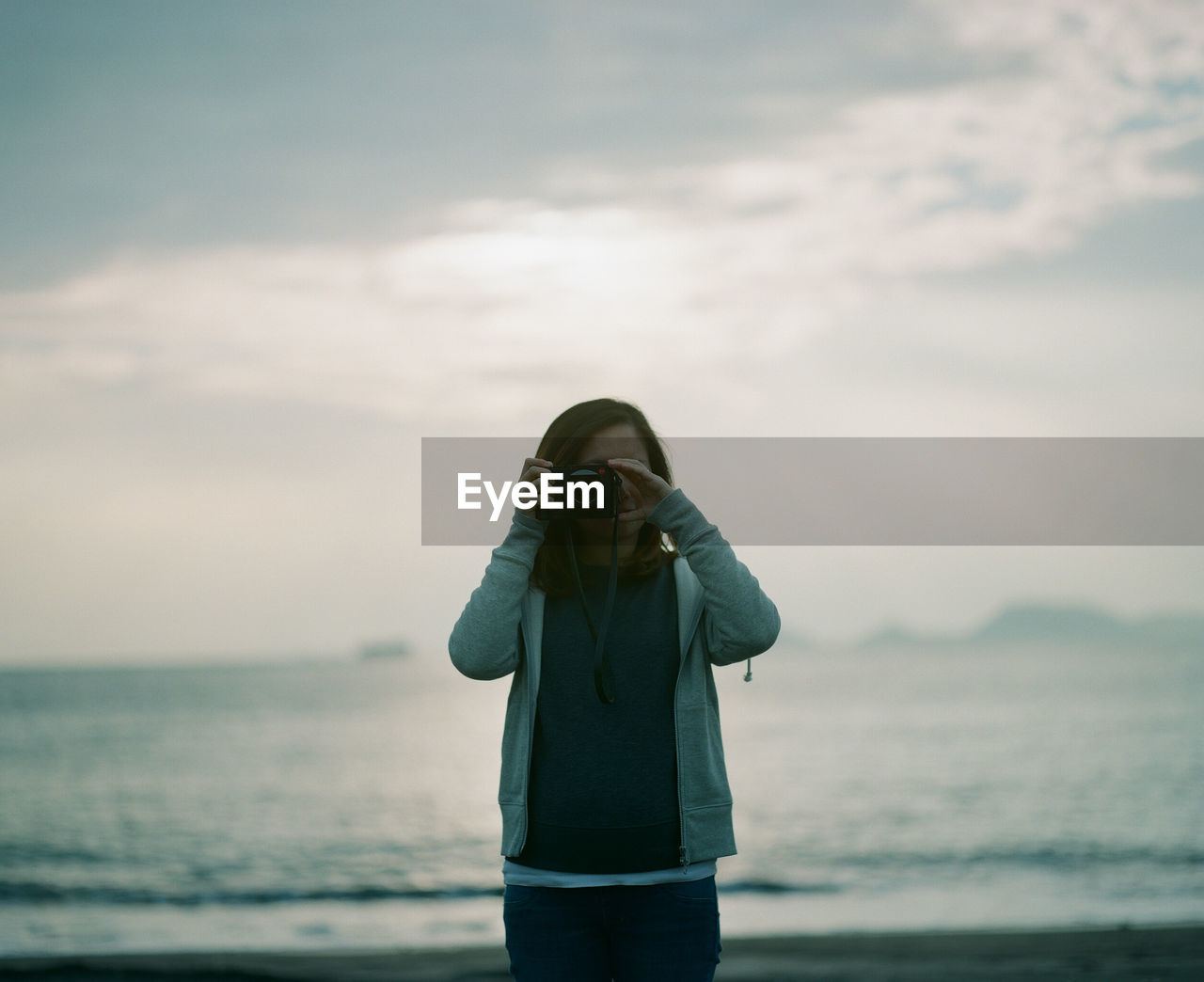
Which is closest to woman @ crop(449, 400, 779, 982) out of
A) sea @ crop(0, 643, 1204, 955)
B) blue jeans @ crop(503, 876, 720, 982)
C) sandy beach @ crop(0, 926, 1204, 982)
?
blue jeans @ crop(503, 876, 720, 982)

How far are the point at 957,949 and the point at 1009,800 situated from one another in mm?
9120

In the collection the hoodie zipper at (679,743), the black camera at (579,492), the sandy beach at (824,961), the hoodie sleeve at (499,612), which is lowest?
the sandy beach at (824,961)

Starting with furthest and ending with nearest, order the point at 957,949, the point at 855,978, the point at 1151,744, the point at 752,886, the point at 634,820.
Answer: the point at 1151,744, the point at 752,886, the point at 957,949, the point at 855,978, the point at 634,820

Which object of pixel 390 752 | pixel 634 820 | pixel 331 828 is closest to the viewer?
pixel 634 820

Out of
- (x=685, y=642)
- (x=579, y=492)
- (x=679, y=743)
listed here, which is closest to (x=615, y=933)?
(x=679, y=743)

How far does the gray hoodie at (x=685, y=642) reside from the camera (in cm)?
166

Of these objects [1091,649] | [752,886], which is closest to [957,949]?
[752,886]

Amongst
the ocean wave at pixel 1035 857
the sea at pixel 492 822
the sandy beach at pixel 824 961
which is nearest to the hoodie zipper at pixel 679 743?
the sandy beach at pixel 824 961

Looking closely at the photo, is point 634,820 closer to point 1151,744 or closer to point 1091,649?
point 1151,744

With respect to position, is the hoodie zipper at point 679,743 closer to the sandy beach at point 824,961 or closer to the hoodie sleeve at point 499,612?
the hoodie sleeve at point 499,612

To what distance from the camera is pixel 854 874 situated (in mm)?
8961

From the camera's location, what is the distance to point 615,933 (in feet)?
5.29

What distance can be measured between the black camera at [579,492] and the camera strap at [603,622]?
0.03m

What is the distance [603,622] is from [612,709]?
0.15 m
